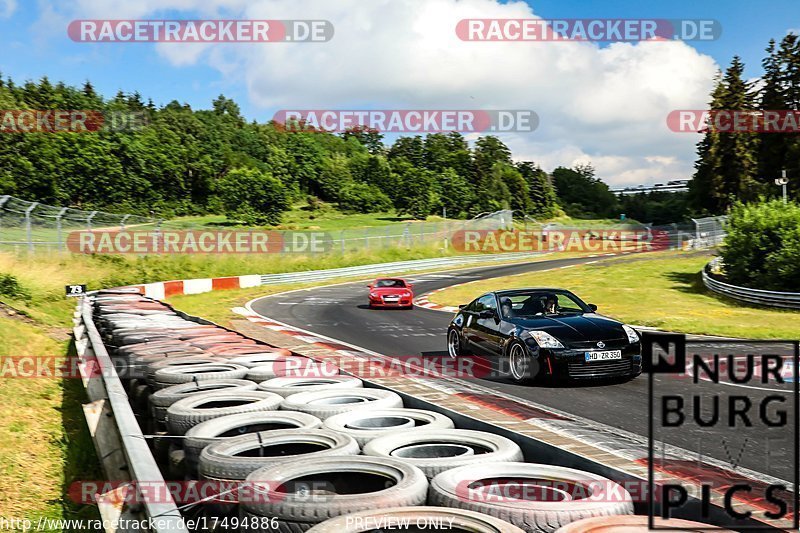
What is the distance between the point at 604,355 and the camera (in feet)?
30.3

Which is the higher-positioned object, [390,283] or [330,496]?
[330,496]

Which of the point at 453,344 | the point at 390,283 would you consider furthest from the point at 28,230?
the point at 453,344

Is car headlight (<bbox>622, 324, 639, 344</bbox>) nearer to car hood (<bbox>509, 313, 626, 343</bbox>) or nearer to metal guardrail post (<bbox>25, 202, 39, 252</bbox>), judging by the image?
car hood (<bbox>509, 313, 626, 343</bbox>)

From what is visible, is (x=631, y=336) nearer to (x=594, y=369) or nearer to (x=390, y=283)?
(x=594, y=369)

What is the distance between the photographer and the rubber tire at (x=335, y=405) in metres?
5.29

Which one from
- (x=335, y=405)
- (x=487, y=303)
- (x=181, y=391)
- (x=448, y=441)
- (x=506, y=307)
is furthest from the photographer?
(x=487, y=303)

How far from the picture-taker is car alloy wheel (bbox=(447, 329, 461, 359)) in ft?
39.9

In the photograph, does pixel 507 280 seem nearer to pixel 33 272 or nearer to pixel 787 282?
pixel 787 282

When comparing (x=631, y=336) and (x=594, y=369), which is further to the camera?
(x=631, y=336)

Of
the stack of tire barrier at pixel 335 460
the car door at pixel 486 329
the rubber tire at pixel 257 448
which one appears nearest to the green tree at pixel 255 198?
the car door at pixel 486 329

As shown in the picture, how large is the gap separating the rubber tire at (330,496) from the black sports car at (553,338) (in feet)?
19.0

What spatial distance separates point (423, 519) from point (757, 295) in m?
26.4

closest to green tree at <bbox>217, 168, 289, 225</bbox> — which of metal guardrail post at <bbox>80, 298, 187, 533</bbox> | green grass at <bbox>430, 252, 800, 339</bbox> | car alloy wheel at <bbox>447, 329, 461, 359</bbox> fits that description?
green grass at <bbox>430, 252, 800, 339</bbox>

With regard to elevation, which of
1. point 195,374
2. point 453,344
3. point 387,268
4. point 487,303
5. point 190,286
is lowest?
point 387,268
